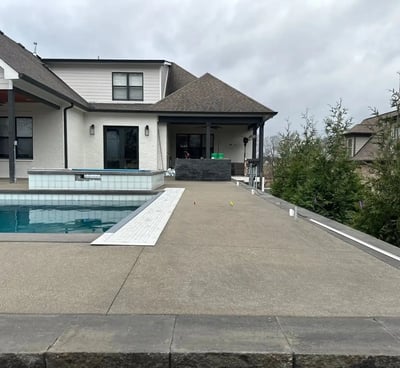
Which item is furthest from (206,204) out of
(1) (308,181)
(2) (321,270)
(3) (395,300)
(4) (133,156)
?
(4) (133,156)

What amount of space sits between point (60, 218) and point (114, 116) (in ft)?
33.1

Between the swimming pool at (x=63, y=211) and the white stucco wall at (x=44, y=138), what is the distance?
576cm

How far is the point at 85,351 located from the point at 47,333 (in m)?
0.38

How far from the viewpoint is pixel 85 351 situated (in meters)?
2.09

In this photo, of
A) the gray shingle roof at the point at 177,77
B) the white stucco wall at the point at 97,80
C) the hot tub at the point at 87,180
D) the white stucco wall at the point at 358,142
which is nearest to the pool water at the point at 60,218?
the hot tub at the point at 87,180

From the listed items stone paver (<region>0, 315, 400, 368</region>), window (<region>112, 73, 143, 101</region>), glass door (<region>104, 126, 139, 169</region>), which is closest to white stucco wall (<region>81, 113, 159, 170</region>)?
glass door (<region>104, 126, 139, 169</region>)

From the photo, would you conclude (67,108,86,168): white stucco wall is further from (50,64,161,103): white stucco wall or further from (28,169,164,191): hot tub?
(28,169,164,191): hot tub

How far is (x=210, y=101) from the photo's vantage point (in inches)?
710

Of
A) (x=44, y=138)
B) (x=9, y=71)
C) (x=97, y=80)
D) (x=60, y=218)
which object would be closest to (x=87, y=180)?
(x=60, y=218)

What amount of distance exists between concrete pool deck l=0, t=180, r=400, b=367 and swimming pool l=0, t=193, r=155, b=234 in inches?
127

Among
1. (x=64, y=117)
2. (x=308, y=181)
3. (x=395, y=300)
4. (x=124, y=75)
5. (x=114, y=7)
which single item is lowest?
(x=395, y=300)

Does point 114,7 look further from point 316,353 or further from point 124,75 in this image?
point 316,353

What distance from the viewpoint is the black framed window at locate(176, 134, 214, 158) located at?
21438 millimetres

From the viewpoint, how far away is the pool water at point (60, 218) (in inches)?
298
